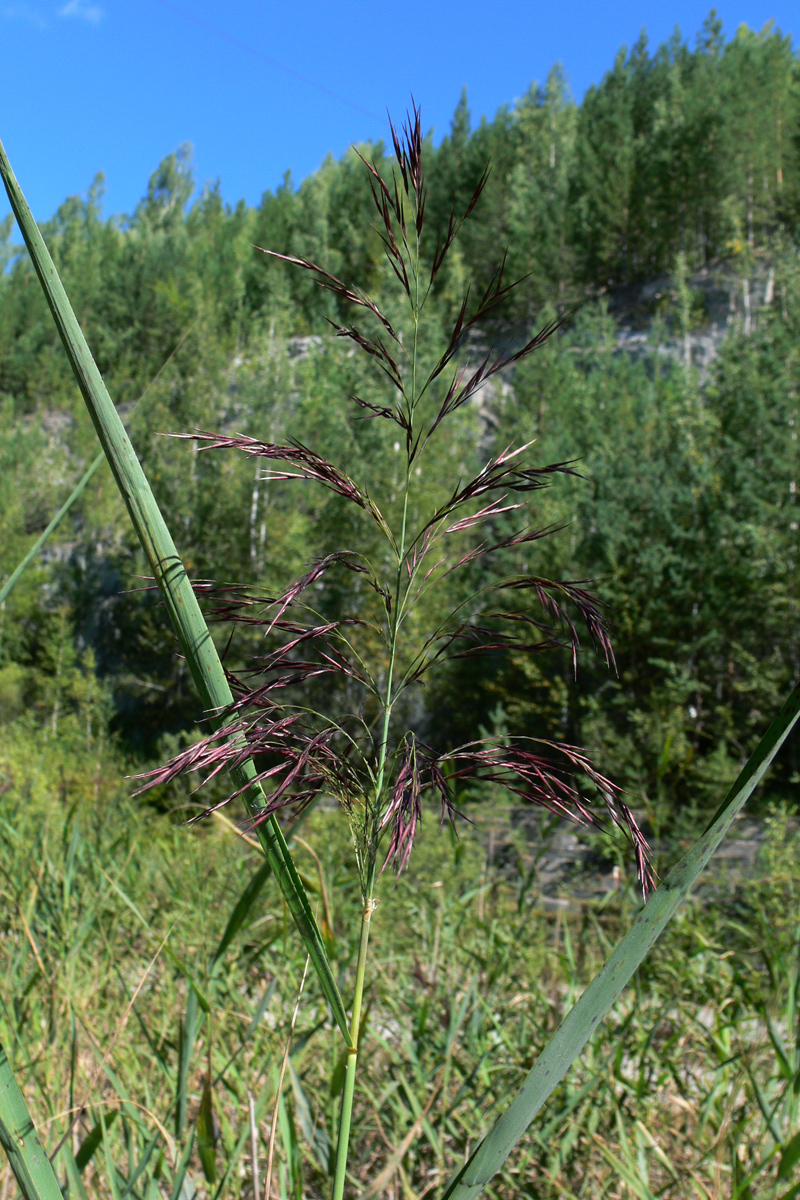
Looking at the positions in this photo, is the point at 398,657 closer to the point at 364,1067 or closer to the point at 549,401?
the point at 364,1067

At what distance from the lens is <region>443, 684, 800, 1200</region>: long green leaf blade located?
1.22 feet

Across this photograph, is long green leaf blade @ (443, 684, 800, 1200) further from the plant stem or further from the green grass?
the green grass

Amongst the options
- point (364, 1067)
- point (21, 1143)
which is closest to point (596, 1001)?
point (21, 1143)

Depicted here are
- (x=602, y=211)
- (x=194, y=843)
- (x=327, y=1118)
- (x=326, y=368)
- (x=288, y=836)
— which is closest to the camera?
(x=288, y=836)

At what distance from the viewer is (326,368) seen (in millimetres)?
23500

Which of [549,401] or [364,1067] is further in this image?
[549,401]

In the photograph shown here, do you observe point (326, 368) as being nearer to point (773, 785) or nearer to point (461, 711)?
point (461, 711)

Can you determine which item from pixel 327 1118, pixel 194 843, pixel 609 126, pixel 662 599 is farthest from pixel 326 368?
pixel 327 1118

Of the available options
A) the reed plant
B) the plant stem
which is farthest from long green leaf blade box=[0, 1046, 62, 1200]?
the plant stem

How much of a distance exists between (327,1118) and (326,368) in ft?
77.0

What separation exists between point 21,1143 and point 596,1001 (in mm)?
262

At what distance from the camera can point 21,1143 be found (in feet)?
1.29

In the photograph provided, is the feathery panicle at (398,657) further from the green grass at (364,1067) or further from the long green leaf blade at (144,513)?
the green grass at (364,1067)

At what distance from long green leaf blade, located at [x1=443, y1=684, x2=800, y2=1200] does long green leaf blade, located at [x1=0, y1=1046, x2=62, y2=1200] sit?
187 millimetres
